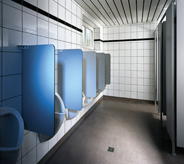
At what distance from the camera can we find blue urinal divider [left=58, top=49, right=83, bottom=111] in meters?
1.50

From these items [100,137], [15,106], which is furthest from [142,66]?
[15,106]

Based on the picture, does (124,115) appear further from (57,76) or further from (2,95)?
(2,95)

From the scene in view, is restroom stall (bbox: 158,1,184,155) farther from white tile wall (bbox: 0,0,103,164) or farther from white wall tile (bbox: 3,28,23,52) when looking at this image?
white wall tile (bbox: 3,28,23,52)

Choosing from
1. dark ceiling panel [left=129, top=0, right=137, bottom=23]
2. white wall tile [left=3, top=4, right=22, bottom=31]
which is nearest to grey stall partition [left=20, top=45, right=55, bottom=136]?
white wall tile [left=3, top=4, right=22, bottom=31]

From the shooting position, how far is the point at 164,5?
8.23 ft

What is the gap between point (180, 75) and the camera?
1.50 meters

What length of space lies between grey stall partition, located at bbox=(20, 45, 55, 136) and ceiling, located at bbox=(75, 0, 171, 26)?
5.46ft

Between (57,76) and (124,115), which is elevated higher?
(57,76)

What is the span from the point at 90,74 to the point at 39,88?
3.24 ft

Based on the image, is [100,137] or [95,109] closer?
[100,137]

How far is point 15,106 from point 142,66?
348 cm

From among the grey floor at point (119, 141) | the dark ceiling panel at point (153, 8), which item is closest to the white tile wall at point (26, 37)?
the grey floor at point (119, 141)

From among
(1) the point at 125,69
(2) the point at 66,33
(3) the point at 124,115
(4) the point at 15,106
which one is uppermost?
(2) the point at 66,33

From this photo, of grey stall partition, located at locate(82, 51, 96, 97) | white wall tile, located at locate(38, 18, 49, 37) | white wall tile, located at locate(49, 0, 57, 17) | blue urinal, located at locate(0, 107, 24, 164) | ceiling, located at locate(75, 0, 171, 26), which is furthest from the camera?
ceiling, located at locate(75, 0, 171, 26)
